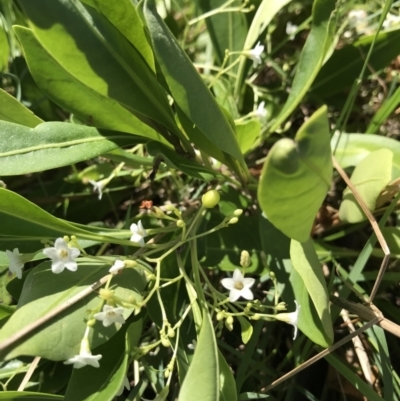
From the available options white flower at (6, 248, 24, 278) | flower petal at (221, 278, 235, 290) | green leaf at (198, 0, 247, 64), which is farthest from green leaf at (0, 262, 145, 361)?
green leaf at (198, 0, 247, 64)

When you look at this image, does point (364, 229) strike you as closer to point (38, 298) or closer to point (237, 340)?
point (237, 340)

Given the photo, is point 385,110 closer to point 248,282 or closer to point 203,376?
point 248,282

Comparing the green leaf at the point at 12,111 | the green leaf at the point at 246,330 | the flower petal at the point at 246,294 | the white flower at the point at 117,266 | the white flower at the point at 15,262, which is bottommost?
the green leaf at the point at 246,330

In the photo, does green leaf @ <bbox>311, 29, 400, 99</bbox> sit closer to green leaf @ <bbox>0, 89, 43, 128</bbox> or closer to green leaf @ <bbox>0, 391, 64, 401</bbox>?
green leaf @ <bbox>0, 89, 43, 128</bbox>

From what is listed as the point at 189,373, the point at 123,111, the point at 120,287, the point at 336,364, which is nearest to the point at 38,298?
the point at 120,287

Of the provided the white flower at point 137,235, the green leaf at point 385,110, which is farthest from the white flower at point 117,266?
the green leaf at point 385,110

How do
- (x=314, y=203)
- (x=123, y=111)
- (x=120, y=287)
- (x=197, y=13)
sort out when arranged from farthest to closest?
(x=197, y=13), (x=123, y=111), (x=120, y=287), (x=314, y=203)

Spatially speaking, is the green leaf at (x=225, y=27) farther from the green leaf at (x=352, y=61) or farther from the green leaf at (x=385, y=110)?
the green leaf at (x=385, y=110)
